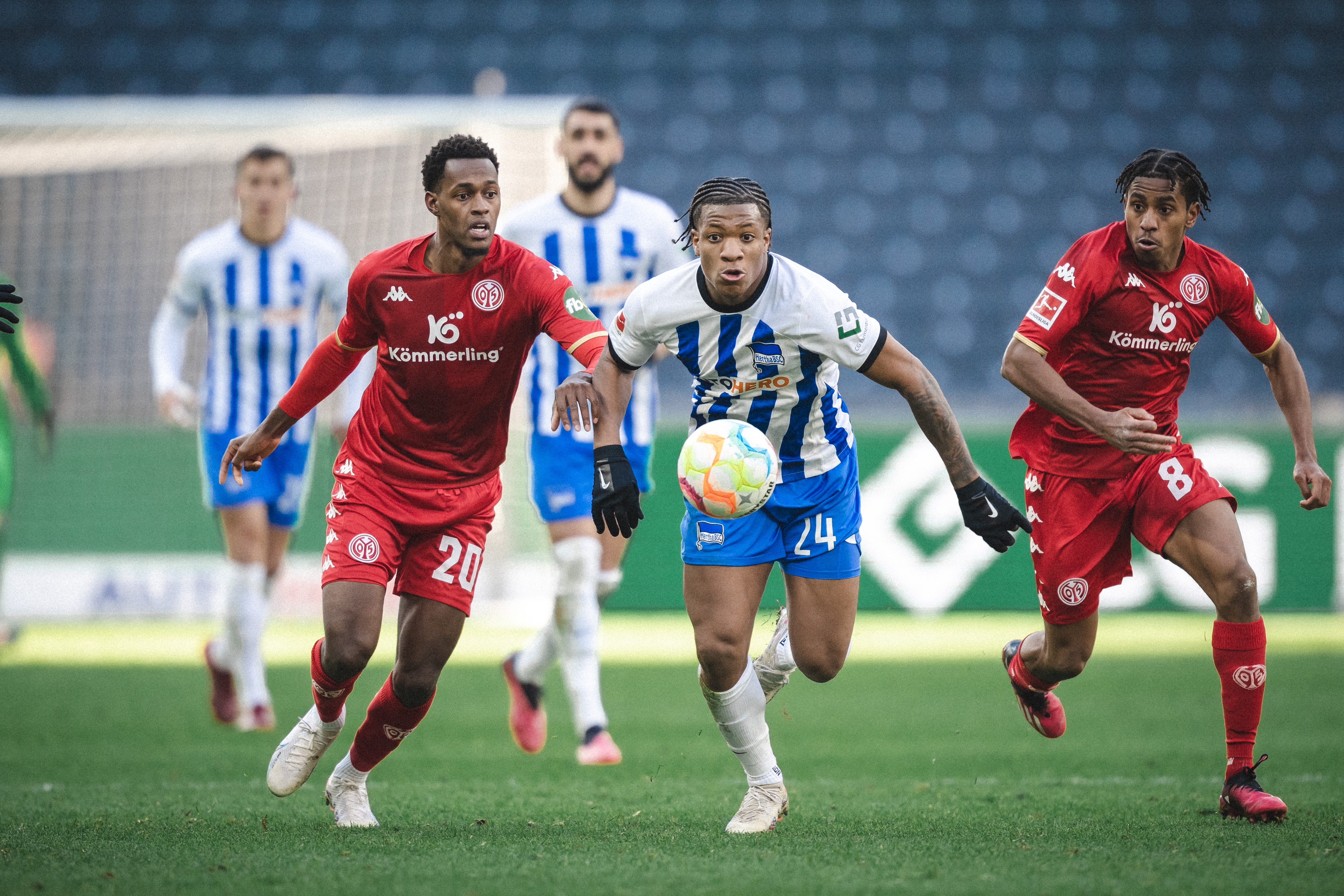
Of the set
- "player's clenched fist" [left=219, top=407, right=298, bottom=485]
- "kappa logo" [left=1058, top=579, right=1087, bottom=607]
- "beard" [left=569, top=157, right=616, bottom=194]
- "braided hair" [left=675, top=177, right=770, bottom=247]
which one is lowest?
"kappa logo" [left=1058, top=579, right=1087, bottom=607]

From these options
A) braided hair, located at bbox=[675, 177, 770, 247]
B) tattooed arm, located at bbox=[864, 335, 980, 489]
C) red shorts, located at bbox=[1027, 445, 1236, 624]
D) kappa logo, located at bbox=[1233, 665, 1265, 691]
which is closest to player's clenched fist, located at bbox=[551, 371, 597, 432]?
braided hair, located at bbox=[675, 177, 770, 247]

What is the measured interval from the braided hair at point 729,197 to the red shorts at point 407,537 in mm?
1164

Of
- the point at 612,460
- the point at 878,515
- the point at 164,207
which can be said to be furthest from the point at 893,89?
the point at 612,460

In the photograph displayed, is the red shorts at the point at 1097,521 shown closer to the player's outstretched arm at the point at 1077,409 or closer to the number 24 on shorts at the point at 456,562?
the player's outstretched arm at the point at 1077,409

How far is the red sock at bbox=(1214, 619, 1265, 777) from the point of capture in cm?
464

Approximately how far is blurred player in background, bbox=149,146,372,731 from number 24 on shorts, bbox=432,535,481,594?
269cm

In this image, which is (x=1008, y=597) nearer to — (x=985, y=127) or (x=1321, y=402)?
(x=1321, y=402)

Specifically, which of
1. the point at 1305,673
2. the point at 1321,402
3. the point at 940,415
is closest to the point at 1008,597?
the point at 1305,673

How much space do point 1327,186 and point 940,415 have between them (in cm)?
1291

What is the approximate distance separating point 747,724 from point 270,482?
11.3 ft

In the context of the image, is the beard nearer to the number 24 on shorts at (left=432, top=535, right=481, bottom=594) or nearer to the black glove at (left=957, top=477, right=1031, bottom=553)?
the number 24 on shorts at (left=432, top=535, right=481, bottom=594)

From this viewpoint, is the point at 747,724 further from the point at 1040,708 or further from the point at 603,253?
the point at 603,253

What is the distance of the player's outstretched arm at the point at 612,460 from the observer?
4281mm

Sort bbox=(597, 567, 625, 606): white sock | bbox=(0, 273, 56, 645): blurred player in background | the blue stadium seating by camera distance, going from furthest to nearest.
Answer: the blue stadium seating < bbox=(0, 273, 56, 645): blurred player in background < bbox=(597, 567, 625, 606): white sock
